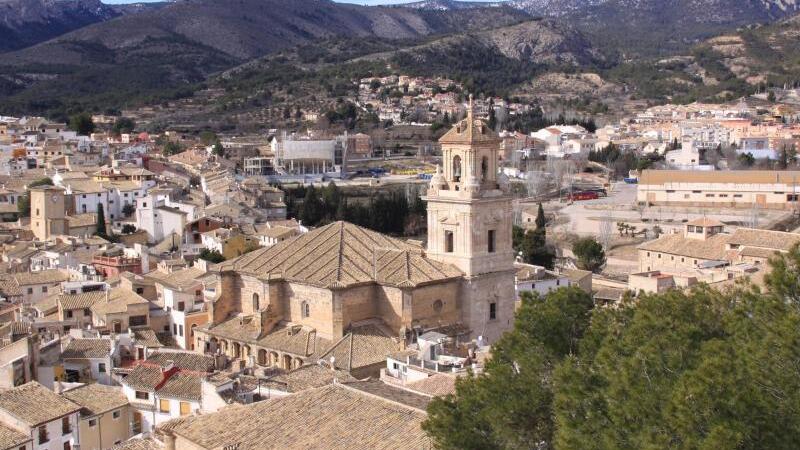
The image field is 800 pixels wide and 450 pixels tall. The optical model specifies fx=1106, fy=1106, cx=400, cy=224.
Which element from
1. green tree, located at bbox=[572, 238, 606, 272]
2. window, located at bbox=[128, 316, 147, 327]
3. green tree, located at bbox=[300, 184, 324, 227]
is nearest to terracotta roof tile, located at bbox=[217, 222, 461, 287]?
window, located at bbox=[128, 316, 147, 327]

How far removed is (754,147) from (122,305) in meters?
73.5

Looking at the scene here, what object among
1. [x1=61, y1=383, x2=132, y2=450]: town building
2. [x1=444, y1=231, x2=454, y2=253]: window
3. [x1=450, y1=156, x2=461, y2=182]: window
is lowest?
[x1=61, y1=383, x2=132, y2=450]: town building

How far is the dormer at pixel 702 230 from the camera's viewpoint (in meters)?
43.8

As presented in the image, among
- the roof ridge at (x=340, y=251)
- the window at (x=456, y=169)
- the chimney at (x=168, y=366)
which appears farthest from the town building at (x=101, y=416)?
the window at (x=456, y=169)

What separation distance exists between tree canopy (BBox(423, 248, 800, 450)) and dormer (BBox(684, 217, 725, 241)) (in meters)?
30.0

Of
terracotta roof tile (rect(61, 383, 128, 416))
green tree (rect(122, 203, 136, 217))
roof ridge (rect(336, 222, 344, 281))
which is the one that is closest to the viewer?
terracotta roof tile (rect(61, 383, 128, 416))

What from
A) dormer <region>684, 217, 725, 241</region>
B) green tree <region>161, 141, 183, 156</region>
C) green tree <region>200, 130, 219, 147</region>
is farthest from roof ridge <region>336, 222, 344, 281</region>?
green tree <region>200, 130, 219, 147</region>

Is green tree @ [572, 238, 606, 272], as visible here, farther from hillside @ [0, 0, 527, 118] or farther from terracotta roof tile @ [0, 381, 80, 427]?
hillside @ [0, 0, 527, 118]

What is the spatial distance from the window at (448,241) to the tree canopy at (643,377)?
10.4 m

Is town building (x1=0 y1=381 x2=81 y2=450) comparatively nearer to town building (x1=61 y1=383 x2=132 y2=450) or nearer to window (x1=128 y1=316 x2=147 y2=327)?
town building (x1=61 y1=383 x2=132 y2=450)

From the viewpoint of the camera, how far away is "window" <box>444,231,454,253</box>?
85.4 ft

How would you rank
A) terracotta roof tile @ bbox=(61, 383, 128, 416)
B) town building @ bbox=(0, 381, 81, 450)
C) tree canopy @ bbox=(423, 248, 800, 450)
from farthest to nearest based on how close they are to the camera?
terracotta roof tile @ bbox=(61, 383, 128, 416) → town building @ bbox=(0, 381, 81, 450) → tree canopy @ bbox=(423, 248, 800, 450)

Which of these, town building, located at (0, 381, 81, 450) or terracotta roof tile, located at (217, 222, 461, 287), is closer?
town building, located at (0, 381, 81, 450)

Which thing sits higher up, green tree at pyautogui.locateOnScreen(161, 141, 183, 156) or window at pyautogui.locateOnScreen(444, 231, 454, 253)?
green tree at pyautogui.locateOnScreen(161, 141, 183, 156)
